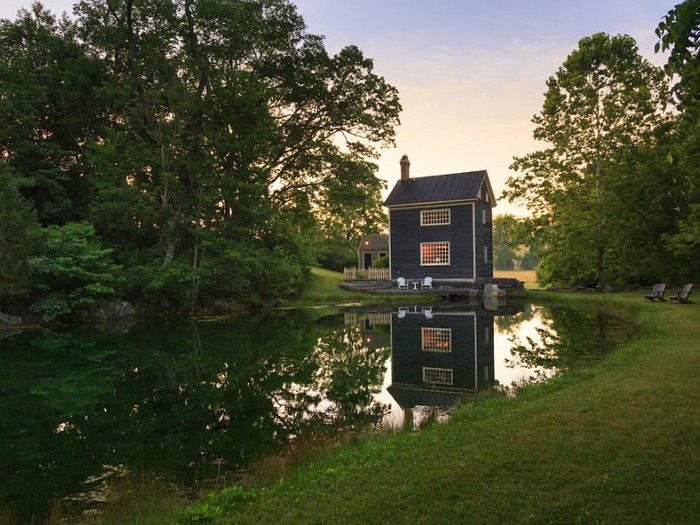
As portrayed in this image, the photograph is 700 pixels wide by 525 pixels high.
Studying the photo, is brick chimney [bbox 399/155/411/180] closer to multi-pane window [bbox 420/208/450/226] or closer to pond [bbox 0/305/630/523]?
multi-pane window [bbox 420/208/450/226]

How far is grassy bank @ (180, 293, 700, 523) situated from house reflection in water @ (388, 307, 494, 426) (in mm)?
1816

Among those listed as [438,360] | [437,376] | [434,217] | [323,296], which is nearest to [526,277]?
[434,217]

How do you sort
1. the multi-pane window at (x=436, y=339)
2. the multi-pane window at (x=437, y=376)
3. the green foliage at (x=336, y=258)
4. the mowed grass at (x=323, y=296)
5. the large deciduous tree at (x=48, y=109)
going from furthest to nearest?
1. the green foliage at (x=336, y=258)
2. the mowed grass at (x=323, y=296)
3. the large deciduous tree at (x=48, y=109)
4. the multi-pane window at (x=436, y=339)
5. the multi-pane window at (x=437, y=376)

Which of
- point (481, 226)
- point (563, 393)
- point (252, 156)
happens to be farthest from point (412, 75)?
point (563, 393)

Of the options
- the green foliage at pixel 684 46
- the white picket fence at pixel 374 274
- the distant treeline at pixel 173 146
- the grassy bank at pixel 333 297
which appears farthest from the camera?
the white picket fence at pixel 374 274

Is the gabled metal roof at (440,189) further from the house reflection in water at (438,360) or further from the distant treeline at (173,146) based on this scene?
the house reflection in water at (438,360)

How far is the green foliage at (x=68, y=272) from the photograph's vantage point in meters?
21.3

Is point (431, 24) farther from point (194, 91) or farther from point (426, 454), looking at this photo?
point (426, 454)

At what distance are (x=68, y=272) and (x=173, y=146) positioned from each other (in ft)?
27.9

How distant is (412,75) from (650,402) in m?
21.8

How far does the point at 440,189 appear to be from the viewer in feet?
120

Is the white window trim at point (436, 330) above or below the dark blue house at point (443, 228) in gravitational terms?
below

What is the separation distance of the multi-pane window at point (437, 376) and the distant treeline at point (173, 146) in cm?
1562

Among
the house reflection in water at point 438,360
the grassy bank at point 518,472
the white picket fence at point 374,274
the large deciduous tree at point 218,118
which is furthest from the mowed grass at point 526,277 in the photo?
the grassy bank at point 518,472
